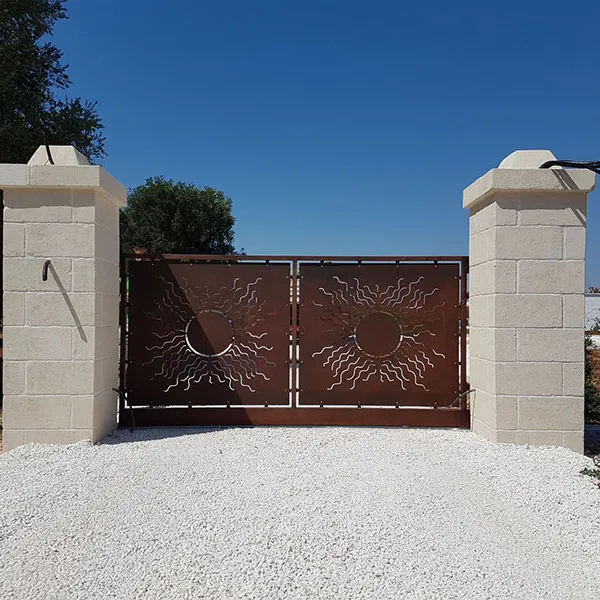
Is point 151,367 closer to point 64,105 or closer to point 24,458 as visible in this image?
point 24,458

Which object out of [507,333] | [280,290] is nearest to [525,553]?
[507,333]

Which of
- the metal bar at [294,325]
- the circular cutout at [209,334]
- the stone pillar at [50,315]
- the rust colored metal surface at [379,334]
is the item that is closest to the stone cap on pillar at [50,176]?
the stone pillar at [50,315]

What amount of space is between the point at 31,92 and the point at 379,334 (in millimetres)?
7111

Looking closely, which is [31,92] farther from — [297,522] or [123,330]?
[297,522]

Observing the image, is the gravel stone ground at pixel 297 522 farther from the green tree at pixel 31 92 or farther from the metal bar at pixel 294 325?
the green tree at pixel 31 92

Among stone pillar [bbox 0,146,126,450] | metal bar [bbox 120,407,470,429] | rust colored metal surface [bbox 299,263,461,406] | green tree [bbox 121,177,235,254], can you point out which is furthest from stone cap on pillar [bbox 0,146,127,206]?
green tree [bbox 121,177,235,254]

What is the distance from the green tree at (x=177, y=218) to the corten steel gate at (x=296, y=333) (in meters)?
19.5

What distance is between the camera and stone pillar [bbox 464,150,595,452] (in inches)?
158

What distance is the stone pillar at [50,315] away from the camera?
3.98 m

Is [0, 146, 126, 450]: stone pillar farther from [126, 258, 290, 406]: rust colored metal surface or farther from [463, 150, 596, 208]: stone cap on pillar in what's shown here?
[463, 150, 596, 208]: stone cap on pillar

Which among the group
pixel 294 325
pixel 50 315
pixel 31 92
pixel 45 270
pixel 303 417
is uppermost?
pixel 31 92

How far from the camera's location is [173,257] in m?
4.65

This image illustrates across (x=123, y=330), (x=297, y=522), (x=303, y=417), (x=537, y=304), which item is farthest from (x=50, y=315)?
(x=537, y=304)

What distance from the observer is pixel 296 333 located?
15.3 feet
